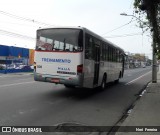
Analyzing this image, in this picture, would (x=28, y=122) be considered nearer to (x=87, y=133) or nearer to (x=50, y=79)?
(x=87, y=133)

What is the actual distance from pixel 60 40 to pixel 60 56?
723mm

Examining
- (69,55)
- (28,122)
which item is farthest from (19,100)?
(28,122)

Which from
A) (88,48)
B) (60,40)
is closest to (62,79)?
(60,40)

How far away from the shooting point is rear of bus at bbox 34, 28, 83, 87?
41.0 feet

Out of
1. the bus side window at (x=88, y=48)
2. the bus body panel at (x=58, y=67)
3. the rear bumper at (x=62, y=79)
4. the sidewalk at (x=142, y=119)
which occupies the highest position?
the bus side window at (x=88, y=48)

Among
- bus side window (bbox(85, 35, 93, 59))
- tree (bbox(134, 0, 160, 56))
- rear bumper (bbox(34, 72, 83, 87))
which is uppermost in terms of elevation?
tree (bbox(134, 0, 160, 56))

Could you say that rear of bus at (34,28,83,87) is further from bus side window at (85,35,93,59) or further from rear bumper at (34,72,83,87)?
bus side window at (85,35,93,59)

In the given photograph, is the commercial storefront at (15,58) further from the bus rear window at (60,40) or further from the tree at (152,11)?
the tree at (152,11)

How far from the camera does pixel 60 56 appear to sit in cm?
1292

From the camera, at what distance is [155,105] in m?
11.3

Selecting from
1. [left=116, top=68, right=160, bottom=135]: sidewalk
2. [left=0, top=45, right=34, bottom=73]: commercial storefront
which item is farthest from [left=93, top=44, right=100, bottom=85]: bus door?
[left=0, top=45, right=34, bottom=73]: commercial storefront

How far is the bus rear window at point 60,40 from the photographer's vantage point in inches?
493

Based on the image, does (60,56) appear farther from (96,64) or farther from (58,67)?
(96,64)

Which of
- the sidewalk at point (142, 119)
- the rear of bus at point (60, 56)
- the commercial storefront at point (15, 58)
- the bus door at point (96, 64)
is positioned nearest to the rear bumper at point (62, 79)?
the rear of bus at point (60, 56)
